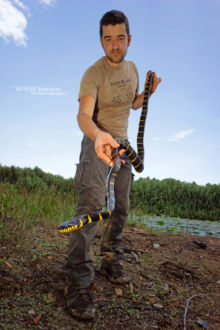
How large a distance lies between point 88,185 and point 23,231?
1880 millimetres

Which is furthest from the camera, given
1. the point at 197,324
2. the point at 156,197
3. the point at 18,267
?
the point at 156,197

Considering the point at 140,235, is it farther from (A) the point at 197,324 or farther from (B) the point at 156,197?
(B) the point at 156,197

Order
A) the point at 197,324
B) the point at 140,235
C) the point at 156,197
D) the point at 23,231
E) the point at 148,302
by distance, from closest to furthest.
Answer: the point at 197,324 → the point at 148,302 → the point at 23,231 → the point at 140,235 → the point at 156,197

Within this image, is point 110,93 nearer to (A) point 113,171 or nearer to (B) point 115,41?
(B) point 115,41

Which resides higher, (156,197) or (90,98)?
(90,98)

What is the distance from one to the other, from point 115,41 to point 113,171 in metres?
1.45

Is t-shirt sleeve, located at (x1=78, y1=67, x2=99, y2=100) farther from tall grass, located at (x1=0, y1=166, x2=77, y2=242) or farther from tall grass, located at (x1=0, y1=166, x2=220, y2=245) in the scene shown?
tall grass, located at (x1=0, y1=166, x2=220, y2=245)

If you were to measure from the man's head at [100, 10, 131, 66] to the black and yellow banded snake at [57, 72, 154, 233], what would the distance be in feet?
2.50

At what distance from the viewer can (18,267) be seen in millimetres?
3469

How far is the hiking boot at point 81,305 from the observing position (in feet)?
9.13

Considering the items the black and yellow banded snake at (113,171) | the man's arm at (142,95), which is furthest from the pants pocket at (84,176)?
the man's arm at (142,95)

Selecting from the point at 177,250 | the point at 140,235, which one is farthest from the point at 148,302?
the point at 140,235

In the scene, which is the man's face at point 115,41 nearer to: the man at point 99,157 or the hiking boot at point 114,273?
the man at point 99,157

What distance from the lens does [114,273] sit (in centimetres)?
349
